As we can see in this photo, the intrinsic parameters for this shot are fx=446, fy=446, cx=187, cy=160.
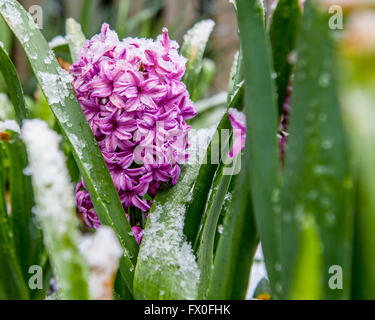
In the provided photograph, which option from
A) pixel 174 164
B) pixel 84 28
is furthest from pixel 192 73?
pixel 84 28

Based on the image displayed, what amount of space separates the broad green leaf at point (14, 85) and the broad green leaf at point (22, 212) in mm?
57

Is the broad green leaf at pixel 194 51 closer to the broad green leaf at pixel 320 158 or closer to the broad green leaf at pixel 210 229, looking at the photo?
the broad green leaf at pixel 210 229

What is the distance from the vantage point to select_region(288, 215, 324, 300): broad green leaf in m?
0.30

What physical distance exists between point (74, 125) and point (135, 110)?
2.9 inches

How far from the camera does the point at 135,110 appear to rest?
1.72 ft

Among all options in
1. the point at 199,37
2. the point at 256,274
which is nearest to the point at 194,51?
the point at 199,37

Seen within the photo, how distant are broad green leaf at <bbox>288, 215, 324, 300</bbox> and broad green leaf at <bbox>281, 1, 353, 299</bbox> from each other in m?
0.02

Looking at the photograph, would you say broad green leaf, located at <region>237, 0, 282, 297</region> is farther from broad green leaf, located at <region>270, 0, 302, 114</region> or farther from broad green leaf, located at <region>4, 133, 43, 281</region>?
broad green leaf, located at <region>4, 133, 43, 281</region>

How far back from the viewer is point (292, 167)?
35cm

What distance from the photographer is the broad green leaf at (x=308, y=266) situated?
302 mm

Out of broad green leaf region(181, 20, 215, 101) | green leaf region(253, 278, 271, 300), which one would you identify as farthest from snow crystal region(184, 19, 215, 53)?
green leaf region(253, 278, 271, 300)

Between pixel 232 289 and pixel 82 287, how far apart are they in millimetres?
168

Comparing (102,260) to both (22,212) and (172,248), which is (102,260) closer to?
(172,248)

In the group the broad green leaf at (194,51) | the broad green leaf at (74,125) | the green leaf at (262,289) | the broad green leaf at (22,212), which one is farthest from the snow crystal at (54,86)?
the green leaf at (262,289)
